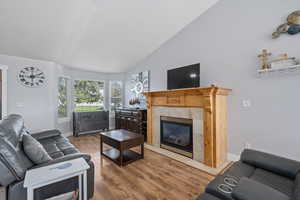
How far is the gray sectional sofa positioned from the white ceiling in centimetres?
299

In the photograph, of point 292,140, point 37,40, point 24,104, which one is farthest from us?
point 24,104

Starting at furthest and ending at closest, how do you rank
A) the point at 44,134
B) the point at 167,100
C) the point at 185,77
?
the point at 167,100, the point at 185,77, the point at 44,134

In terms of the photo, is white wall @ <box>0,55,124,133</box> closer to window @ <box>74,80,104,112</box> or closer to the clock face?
the clock face

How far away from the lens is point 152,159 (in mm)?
2922

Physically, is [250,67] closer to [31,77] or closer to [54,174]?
[54,174]

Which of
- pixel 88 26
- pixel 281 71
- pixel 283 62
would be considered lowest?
pixel 281 71

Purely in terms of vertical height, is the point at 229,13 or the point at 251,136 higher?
the point at 229,13

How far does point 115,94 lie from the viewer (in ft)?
19.4

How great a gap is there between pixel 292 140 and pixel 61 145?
12.2 feet

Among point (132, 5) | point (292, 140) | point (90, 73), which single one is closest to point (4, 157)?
point (132, 5)

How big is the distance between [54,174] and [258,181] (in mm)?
1884

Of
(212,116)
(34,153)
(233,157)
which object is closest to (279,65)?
(212,116)

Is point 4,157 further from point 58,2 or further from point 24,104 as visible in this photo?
point 24,104

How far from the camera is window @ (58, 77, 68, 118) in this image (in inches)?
181
